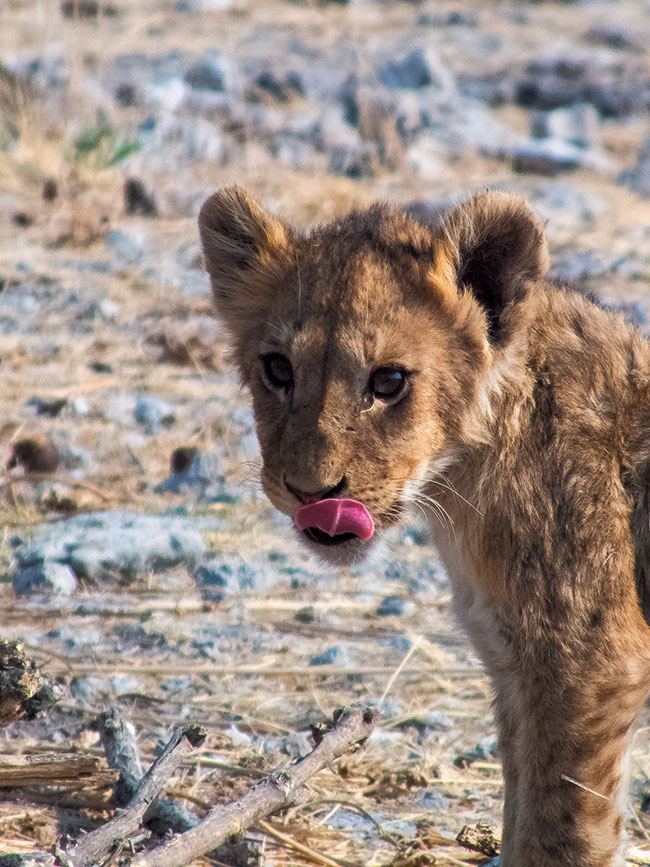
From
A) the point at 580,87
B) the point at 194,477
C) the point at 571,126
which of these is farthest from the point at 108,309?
the point at 580,87

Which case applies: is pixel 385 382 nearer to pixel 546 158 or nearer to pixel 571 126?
pixel 546 158

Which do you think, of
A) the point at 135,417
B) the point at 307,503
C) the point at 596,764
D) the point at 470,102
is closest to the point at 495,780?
the point at 596,764

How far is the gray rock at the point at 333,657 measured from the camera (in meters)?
4.96

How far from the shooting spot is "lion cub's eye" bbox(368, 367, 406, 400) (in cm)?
365

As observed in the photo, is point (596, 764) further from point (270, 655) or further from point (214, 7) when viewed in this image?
point (214, 7)

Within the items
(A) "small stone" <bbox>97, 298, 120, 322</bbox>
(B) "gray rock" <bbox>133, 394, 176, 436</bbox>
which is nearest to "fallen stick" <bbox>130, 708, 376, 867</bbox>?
(B) "gray rock" <bbox>133, 394, 176, 436</bbox>

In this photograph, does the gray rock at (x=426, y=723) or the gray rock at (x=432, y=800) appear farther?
the gray rock at (x=426, y=723)

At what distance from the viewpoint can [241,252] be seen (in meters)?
4.34

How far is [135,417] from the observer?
7.00m

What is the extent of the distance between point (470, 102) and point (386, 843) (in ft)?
37.0

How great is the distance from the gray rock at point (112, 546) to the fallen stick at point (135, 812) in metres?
2.06

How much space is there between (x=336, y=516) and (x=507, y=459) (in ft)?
1.92

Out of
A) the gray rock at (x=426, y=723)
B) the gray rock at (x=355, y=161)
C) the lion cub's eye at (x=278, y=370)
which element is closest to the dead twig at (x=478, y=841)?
A: the gray rock at (x=426, y=723)

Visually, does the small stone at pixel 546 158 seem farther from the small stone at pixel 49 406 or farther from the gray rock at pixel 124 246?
the small stone at pixel 49 406
